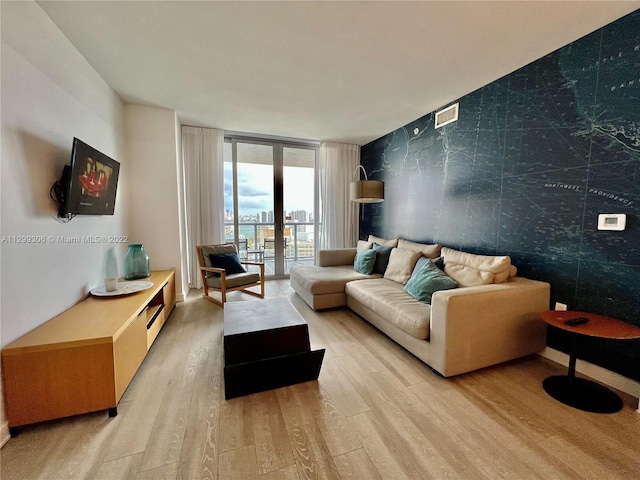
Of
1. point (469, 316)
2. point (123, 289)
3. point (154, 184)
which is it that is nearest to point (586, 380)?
point (469, 316)

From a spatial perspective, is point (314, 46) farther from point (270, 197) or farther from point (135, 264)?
point (270, 197)

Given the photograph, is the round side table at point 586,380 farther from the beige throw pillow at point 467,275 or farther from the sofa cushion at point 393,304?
the sofa cushion at point 393,304

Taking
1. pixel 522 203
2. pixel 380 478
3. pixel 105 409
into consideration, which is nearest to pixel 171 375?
pixel 105 409

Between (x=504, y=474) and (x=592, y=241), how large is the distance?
69.6 inches

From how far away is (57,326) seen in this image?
165 centimetres

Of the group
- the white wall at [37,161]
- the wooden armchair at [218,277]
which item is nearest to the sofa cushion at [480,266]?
the wooden armchair at [218,277]

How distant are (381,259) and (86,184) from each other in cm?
320

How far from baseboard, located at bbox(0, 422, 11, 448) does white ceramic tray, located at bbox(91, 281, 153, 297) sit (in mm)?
949

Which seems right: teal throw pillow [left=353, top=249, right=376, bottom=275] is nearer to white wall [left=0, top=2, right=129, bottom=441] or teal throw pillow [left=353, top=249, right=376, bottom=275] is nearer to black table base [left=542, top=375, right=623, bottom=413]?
black table base [left=542, top=375, right=623, bottom=413]

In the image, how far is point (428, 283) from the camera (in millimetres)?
2445

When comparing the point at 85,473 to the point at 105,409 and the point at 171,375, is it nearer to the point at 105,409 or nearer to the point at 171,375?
the point at 105,409

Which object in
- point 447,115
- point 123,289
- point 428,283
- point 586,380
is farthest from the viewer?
point 447,115

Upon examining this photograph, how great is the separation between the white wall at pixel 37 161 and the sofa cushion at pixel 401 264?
3073 mm

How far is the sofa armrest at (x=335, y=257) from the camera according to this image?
411 centimetres
